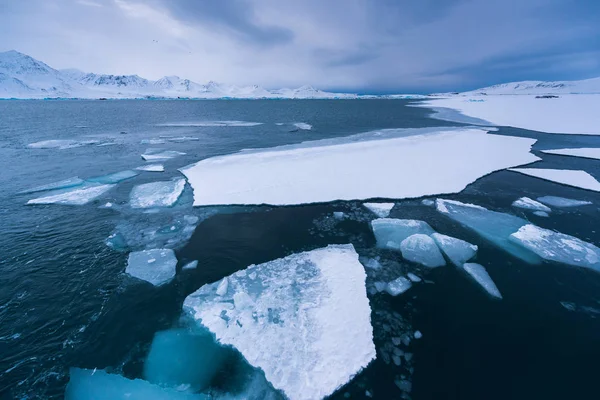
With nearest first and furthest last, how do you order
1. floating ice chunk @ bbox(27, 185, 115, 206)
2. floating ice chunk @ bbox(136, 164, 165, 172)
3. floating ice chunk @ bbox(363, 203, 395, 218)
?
1. floating ice chunk @ bbox(363, 203, 395, 218)
2. floating ice chunk @ bbox(27, 185, 115, 206)
3. floating ice chunk @ bbox(136, 164, 165, 172)

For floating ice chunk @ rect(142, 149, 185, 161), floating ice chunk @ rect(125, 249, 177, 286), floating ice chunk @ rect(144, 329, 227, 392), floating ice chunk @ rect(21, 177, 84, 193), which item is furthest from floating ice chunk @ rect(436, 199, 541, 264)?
floating ice chunk @ rect(142, 149, 185, 161)

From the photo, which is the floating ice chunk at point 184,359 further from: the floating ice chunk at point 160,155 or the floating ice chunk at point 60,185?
the floating ice chunk at point 160,155

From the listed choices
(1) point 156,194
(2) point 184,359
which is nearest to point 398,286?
(2) point 184,359

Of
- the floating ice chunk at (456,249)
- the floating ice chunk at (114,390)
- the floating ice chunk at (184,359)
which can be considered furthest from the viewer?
the floating ice chunk at (456,249)

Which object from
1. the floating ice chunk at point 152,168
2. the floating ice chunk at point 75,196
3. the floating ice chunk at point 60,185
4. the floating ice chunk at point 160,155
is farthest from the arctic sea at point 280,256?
the floating ice chunk at point 160,155

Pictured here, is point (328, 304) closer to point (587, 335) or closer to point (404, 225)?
point (404, 225)

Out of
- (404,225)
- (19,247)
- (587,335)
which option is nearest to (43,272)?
(19,247)

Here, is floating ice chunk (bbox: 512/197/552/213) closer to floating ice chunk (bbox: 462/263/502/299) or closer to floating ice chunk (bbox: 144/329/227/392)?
floating ice chunk (bbox: 462/263/502/299)
